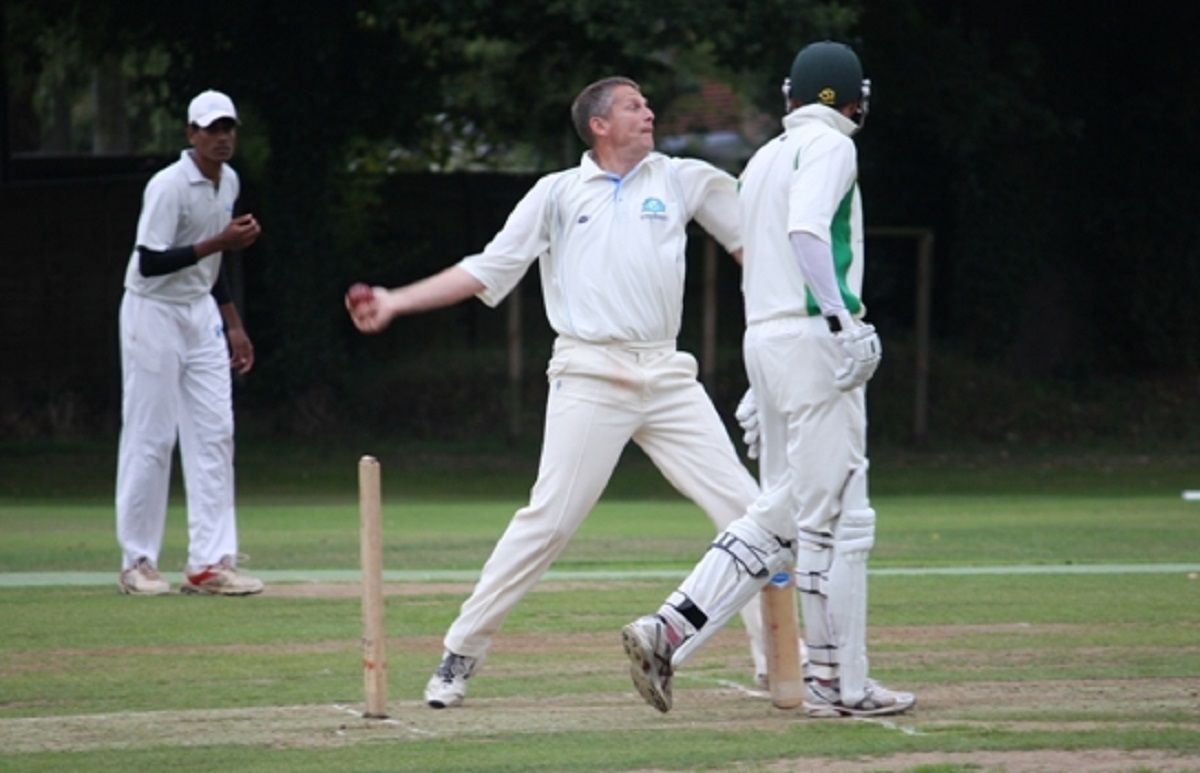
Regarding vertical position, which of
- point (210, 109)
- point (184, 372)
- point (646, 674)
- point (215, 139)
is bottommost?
point (646, 674)

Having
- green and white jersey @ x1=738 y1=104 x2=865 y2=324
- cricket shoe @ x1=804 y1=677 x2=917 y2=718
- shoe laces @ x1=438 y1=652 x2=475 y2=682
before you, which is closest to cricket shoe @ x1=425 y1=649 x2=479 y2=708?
shoe laces @ x1=438 y1=652 x2=475 y2=682

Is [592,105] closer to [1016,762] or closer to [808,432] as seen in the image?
[808,432]

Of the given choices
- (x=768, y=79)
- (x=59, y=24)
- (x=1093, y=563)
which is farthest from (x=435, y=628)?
(x=59, y=24)

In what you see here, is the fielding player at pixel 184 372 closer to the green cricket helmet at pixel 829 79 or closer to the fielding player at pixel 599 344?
the fielding player at pixel 599 344

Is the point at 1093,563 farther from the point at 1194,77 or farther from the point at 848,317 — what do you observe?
the point at 1194,77

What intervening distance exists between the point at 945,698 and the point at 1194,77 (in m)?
20.4

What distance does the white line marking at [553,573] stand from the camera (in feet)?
39.4

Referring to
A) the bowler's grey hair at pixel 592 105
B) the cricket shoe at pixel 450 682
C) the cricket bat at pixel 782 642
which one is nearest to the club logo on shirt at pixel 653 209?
the bowler's grey hair at pixel 592 105

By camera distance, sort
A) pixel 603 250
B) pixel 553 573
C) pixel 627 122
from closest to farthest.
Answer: pixel 603 250 → pixel 627 122 → pixel 553 573

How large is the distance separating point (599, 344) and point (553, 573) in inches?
190

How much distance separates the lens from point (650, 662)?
721 centimetres

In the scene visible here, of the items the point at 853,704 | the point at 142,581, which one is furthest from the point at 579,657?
the point at 142,581

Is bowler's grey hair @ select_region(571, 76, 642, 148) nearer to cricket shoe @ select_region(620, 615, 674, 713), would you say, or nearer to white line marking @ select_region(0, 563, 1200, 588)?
cricket shoe @ select_region(620, 615, 674, 713)

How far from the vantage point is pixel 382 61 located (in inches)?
982
